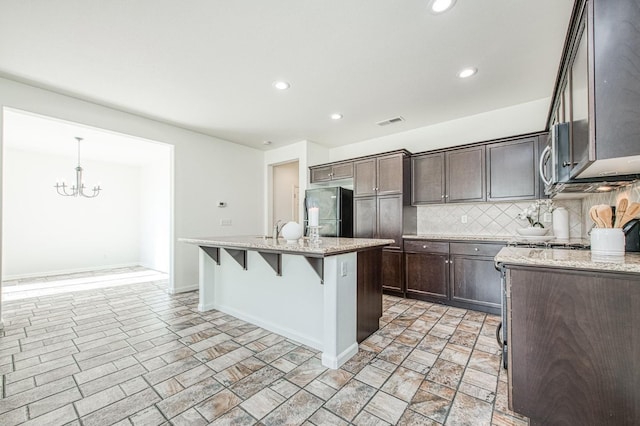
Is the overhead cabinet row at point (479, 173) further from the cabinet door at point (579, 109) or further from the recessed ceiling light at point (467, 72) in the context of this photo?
the cabinet door at point (579, 109)

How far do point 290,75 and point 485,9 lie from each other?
1.75 m

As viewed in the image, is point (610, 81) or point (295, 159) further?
point (295, 159)

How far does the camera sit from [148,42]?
2.27 m

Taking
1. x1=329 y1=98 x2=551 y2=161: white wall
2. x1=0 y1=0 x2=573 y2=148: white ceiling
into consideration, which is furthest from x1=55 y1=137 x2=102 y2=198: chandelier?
x1=329 y1=98 x2=551 y2=161: white wall

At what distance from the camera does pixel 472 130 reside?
12.7 feet

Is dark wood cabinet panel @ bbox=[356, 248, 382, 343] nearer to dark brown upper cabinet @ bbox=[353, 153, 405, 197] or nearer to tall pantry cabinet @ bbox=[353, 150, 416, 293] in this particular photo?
tall pantry cabinet @ bbox=[353, 150, 416, 293]

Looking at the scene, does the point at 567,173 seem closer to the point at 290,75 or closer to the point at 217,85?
the point at 290,75

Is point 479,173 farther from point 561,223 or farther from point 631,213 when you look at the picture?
point 631,213

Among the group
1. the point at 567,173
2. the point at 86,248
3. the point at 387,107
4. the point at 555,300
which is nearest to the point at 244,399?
the point at 555,300

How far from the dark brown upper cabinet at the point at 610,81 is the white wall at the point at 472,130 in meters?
2.29

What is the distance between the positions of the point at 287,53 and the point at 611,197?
10.1 feet

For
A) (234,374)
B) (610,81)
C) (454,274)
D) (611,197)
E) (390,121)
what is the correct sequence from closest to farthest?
(610,81) → (234,374) → (611,197) → (454,274) → (390,121)

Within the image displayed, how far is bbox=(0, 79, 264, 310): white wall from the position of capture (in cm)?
312

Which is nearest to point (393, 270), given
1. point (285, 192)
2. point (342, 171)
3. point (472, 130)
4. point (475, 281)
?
point (475, 281)
